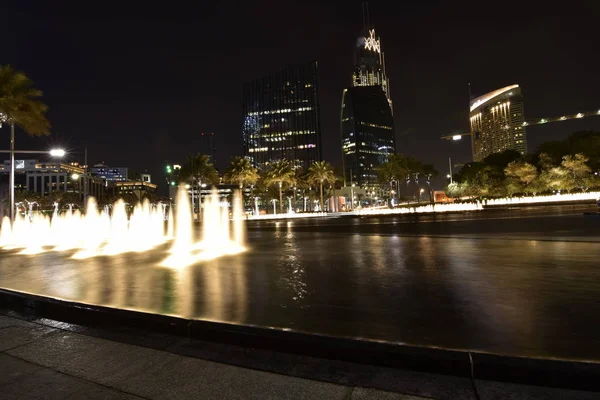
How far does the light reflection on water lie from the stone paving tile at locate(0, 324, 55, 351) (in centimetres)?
83

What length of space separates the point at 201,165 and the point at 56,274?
5141 cm

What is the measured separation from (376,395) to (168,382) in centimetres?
198

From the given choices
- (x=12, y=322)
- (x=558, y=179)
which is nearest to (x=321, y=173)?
(x=558, y=179)

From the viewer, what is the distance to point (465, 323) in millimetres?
4352

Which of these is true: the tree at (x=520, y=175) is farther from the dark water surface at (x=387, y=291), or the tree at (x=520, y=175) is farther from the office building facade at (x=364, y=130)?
the office building facade at (x=364, y=130)

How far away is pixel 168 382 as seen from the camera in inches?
132

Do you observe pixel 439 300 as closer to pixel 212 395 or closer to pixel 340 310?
pixel 340 310

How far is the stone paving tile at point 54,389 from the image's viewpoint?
10.4 ft

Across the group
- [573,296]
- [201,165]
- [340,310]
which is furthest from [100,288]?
[201,165]

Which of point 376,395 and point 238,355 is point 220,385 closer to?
point 238,355

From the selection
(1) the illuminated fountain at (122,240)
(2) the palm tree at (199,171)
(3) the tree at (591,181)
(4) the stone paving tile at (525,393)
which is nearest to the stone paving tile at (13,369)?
(4) the stone paving tile at (525,393)

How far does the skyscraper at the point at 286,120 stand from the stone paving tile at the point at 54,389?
127 meters

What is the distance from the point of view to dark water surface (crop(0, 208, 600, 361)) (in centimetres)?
404

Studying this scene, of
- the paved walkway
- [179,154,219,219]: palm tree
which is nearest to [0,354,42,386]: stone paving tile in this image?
the paved walkway
